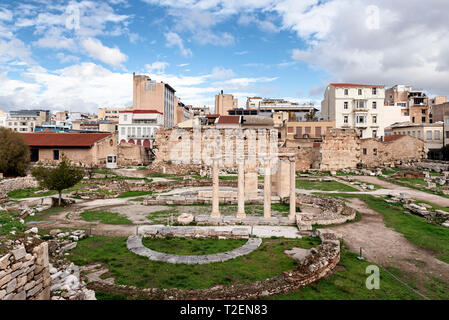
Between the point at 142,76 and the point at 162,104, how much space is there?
30.7 feet

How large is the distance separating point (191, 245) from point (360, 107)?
53264 mm

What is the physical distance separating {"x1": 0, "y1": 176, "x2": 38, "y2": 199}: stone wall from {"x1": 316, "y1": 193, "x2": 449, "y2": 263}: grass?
27.3 m

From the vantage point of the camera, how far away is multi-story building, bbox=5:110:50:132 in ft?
288

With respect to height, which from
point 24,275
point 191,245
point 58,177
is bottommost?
point 191,245

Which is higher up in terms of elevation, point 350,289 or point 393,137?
point 393,137

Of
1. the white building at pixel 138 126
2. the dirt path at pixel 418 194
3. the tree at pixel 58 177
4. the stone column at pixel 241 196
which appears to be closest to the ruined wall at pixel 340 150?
the dirt path at pixel 418 194

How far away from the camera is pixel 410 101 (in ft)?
232

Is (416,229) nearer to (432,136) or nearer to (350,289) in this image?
(350,289)

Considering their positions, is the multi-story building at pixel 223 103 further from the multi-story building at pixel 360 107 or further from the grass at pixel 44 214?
the grass at pixel 44 214

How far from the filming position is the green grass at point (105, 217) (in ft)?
51.9

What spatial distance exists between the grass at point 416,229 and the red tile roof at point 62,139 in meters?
36.9

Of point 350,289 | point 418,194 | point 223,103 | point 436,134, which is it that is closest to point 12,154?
point 350,289
